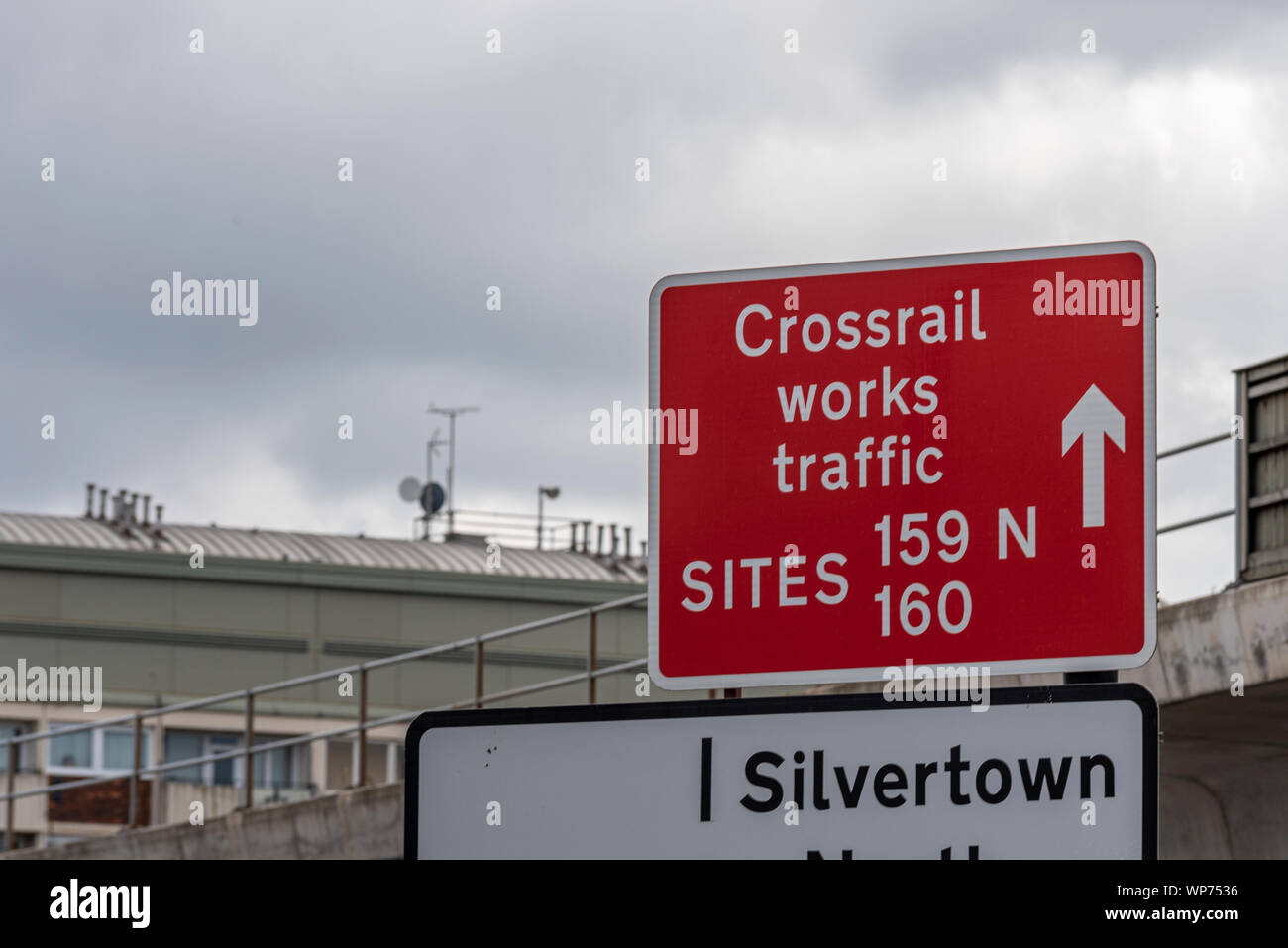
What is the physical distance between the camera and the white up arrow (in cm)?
369

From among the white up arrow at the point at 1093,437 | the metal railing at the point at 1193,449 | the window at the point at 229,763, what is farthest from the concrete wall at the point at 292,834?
the window at the point at 229,763

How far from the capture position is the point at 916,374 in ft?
12.9

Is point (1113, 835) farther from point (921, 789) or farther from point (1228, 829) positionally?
point (1228, 829)

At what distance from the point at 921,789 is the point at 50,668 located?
41.2 m

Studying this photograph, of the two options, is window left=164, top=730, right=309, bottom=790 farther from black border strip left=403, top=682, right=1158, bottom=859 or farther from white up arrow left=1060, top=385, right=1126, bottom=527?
white up arrow left=1060, top=385, right=1126, bottom=527

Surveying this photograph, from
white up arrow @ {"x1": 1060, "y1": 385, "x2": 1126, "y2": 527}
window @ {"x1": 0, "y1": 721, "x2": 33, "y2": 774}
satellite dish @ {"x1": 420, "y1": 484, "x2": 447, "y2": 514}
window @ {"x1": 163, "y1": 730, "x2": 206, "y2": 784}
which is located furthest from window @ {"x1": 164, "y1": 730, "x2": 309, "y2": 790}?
white up arrow @ {"x1": 1060, "y1": 385, "x2": 1126, "y2": 527}

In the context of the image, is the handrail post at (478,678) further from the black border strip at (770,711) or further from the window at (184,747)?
the window at (184,747)

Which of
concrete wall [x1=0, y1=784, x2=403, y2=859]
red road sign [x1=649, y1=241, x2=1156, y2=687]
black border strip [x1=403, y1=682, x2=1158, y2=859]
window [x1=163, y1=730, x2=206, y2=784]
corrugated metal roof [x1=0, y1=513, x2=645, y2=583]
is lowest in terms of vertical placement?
concrete wall [x1=0, y1=784, x2=403, y2=859]

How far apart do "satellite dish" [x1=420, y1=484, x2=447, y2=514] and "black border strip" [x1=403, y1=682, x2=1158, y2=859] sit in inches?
2096

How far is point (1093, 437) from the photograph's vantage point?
3.72 meters

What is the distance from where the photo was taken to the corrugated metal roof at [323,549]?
48562mm

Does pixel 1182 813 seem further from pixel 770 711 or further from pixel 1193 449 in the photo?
pixel 770 711

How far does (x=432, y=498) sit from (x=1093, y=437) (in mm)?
53882
